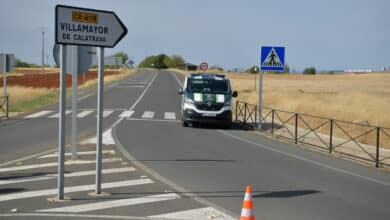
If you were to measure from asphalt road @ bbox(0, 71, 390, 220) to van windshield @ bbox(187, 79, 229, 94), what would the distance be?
1825 mm

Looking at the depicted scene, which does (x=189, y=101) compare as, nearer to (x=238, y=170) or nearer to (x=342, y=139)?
(x=342, y=139)

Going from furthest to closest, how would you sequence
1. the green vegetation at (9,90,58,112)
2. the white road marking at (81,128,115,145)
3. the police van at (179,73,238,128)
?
1. the green vegetation at (9,90,58,112)
2. the police van at (179,73,238,128)
3. the white road marking at (81,128,115,145)

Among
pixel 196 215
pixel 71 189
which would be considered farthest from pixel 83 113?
pixel 196 215

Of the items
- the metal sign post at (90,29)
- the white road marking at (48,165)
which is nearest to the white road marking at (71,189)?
the metal sign post at (90,29)

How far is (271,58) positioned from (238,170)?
1130cm

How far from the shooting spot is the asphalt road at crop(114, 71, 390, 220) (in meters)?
8.52

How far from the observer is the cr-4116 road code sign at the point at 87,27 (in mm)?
8055

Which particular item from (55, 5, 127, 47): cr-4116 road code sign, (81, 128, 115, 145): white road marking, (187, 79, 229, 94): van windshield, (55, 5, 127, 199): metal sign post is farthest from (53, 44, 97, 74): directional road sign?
(187, 79, 229, 94): van windshield

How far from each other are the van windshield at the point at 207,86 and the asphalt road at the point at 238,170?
1825 mm

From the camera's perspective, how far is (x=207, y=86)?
76.7 feet

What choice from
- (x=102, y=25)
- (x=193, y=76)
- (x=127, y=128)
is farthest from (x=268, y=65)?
(x=102, y=25)

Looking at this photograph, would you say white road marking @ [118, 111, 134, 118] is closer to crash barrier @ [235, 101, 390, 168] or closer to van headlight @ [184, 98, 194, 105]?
crash barrier @ [235, 101, 390, 168]

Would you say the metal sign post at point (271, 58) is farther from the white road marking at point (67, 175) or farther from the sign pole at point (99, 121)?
the sign pole at point (99, 121)

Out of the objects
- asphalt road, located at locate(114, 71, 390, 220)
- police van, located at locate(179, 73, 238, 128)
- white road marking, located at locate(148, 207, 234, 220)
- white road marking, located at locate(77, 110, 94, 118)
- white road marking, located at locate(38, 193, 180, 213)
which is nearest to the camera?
white road marking, located at locate(148, 207, 234, 220)
